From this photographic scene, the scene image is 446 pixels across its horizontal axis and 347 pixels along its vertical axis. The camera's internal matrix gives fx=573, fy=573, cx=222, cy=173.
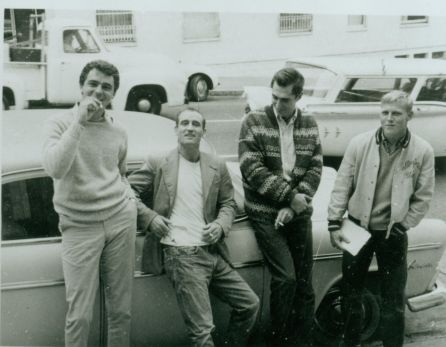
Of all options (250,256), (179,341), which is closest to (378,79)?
(250,256)

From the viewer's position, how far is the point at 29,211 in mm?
2520

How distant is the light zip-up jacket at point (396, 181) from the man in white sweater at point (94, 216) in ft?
3.46

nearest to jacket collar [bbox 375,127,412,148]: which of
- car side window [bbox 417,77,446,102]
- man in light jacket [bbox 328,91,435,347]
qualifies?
man in light jacket [bbox 328,91,435,347]

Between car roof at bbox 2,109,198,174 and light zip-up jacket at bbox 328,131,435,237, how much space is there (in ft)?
2.40

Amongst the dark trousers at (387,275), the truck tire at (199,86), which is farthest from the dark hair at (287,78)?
the truck tire at (199,86)

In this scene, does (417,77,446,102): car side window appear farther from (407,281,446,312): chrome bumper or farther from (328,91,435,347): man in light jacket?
(328,91,435,347): man in light jacket

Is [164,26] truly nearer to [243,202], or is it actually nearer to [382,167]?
[243,202]

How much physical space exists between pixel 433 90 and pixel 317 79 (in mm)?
1017

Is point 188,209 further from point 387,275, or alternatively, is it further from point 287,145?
point 387,275

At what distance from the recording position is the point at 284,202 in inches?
107

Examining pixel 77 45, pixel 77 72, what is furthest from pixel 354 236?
pixel 77 45

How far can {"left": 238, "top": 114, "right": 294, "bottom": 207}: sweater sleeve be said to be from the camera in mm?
2654

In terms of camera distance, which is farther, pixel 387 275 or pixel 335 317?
pixel 335 317

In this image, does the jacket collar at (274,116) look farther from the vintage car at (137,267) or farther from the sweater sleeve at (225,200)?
the vintage car at (137,267)
